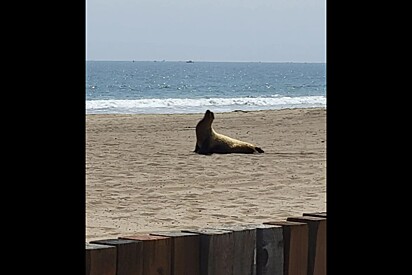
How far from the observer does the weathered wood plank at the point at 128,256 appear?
256 centimetres

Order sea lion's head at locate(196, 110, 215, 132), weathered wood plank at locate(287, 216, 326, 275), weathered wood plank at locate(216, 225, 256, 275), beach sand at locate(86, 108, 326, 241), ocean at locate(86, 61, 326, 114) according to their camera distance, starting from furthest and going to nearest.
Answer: ocean at locate(86, 61, 326, 114) → sea lion's head at locate(196, 110, 215, 132) → beach sand at locate(86, 108, 326, 241) → weathered wood plank at locate(287, 216, 326, 275) → weathered wood plank at locate(216, 225, 256, 275)

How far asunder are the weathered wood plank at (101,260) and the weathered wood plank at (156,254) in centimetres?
11

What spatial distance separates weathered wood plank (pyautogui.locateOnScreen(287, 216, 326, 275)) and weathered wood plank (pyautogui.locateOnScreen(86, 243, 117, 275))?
0.78 metres

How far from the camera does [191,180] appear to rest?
1158cm

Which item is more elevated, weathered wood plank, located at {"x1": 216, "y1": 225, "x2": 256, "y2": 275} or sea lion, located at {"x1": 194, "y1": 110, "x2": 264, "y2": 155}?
sea lion, located at {"x1": 194, "y1": 110, "x2": 264, "y2": 155}

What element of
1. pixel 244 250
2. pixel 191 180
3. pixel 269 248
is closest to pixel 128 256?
pixel 244 250

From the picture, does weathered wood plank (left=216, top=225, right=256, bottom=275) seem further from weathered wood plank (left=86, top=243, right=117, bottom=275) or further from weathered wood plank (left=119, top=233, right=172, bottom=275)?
weathered wood plank (left=86, top=243, right=117, bottom=275)

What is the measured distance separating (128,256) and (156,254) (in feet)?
0.33

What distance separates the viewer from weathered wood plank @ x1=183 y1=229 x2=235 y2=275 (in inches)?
106

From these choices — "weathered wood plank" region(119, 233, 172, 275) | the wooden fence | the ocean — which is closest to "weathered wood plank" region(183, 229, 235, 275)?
the wooden fence

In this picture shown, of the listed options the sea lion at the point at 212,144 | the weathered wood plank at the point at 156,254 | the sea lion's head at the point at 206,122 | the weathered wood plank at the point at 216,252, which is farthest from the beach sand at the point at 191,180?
the weathered wood plank at the point at 156,254
